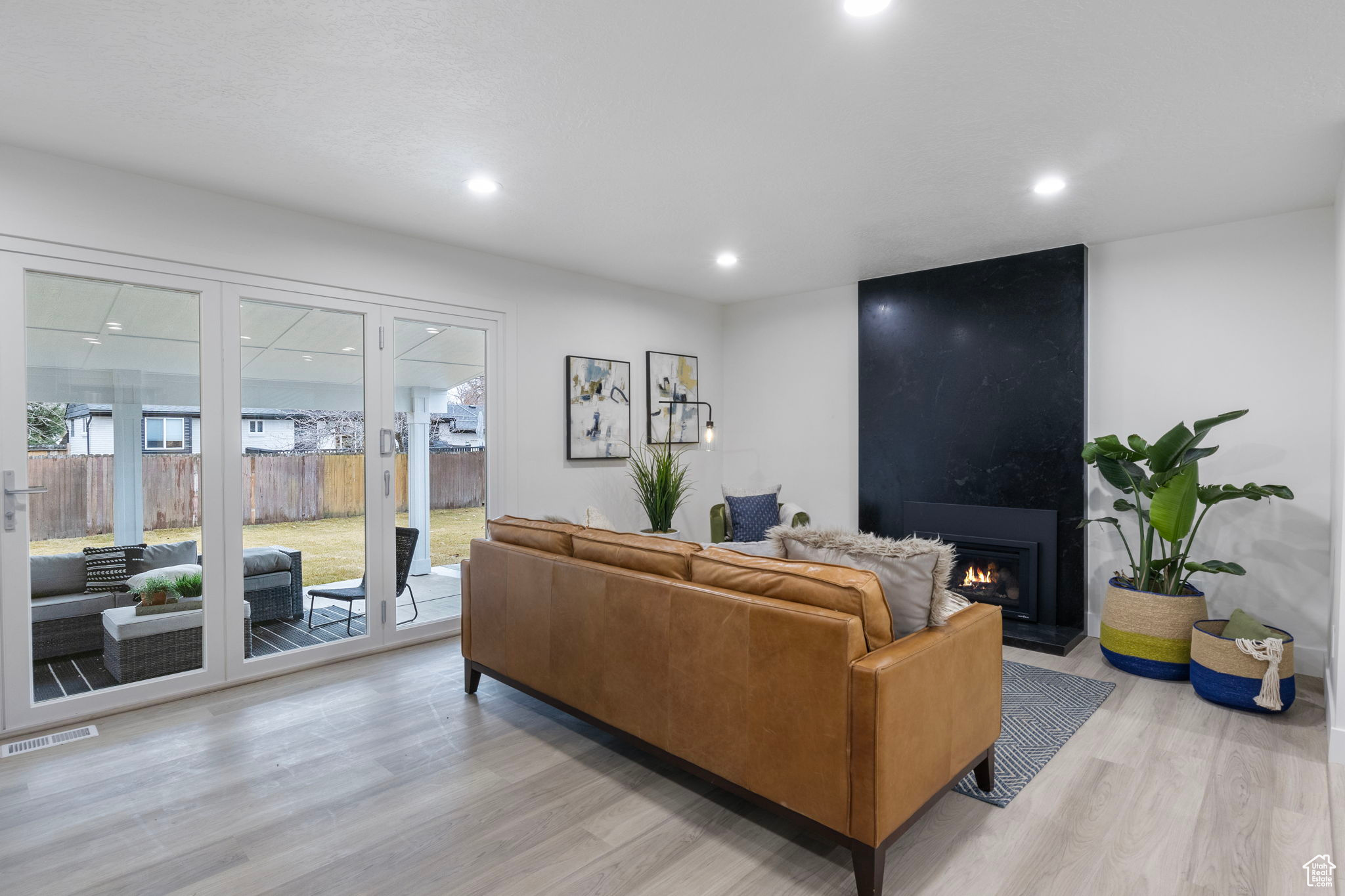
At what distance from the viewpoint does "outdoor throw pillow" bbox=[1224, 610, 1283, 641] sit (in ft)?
10.4

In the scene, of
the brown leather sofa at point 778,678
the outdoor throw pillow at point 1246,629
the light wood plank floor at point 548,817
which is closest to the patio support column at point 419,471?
the light wood plank floor at point 548,817

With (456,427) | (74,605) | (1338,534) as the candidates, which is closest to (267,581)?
(74,605)

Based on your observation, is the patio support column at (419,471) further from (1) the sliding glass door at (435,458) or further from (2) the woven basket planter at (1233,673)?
(2) the woven basket planter at (1233,673)

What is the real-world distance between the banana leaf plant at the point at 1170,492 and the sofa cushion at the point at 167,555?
4.87 metres

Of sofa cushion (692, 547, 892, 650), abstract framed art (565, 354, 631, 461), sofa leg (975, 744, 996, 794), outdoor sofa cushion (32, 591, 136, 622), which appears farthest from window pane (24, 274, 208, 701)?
sofa leg (975, 744, 996, 794)

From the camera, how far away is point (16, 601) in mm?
2953

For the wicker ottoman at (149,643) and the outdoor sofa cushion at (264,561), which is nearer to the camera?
the wicker ottoman at (149,643)

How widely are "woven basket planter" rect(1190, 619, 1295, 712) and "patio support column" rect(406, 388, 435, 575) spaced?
170 inches

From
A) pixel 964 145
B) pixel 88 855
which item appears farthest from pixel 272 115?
pixel 964 145

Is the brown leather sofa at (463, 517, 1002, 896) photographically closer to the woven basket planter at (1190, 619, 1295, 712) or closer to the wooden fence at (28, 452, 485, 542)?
the woven basket planter at (1190, 619, 1295, 712)

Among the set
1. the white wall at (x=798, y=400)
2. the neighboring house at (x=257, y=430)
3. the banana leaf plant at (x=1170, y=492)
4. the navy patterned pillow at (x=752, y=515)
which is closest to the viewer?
the neighboring house at (x=257, y=430)

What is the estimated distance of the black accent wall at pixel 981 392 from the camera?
172 inches

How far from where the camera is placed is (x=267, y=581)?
3.71 meters

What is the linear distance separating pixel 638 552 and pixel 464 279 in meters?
2.76
